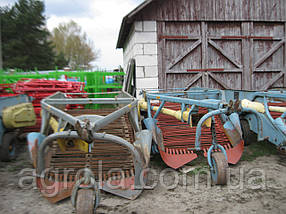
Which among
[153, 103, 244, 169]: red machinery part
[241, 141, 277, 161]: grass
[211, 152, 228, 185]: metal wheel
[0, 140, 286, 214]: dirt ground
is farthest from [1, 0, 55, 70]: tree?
[211, 152, 228, 185]: metal wheel

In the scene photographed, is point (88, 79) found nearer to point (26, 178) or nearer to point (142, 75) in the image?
point (142, 75)

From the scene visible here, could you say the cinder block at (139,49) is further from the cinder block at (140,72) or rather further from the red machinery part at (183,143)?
the red machinery part at (183,143)

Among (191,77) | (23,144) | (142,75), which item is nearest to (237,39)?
(191,77)

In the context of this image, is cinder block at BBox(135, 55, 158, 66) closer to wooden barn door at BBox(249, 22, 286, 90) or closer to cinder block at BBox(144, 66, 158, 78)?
cinder block at BBox(144, 66, 158, 78)

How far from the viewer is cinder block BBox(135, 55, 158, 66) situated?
6.93 metres

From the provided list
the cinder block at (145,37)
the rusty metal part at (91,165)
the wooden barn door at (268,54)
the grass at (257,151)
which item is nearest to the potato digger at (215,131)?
the grass at (257,151)

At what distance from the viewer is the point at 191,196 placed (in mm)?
2678

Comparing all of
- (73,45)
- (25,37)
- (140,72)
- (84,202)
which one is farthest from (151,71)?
(73,45)

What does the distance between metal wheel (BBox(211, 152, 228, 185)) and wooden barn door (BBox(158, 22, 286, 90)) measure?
4565 mm

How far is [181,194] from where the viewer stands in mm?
2736

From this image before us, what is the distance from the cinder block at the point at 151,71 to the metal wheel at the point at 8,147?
165 inches

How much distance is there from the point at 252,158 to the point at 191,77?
407cm

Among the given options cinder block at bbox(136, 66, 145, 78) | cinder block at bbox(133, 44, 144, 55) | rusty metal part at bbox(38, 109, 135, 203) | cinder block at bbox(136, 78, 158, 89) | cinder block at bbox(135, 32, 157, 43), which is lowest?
rusty metal part at bbox(38, 109, 135, 203)

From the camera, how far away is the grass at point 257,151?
401 cm
